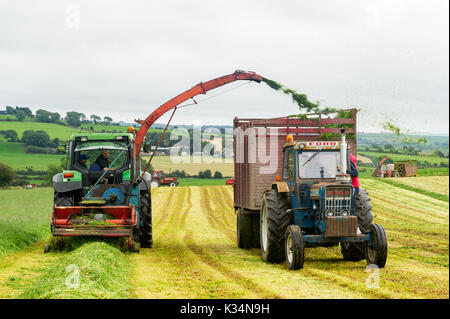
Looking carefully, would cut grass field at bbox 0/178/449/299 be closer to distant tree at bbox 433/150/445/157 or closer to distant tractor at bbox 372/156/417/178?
distant tree at bbox 433/150/445/157

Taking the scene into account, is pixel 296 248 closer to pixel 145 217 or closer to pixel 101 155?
pixel 145 217

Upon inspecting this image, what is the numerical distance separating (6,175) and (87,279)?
3673 centimetres

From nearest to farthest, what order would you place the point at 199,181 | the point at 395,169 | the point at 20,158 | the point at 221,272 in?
1. the point at 221,272
2. the point at 395,169
3. the point at 20,158
4. the point at 199,181

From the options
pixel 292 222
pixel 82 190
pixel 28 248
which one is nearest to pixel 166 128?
pixel 82 190

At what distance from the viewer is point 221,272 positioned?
10852 mm

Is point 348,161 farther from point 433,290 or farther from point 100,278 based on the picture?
point 100,278

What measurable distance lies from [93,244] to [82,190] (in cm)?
231

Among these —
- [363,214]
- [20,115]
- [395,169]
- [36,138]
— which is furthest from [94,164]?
[20,115]

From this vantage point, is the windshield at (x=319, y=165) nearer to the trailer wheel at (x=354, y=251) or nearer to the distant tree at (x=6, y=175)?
the trailer wheel at (x=354, y=251)

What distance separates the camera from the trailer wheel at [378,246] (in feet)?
35.7

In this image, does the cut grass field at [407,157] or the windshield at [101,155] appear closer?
the windshield at [101,155]

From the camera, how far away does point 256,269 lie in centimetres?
1116

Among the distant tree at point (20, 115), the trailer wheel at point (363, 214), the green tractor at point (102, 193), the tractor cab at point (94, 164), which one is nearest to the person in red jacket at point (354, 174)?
the trailer wheel at point (363, 214)
